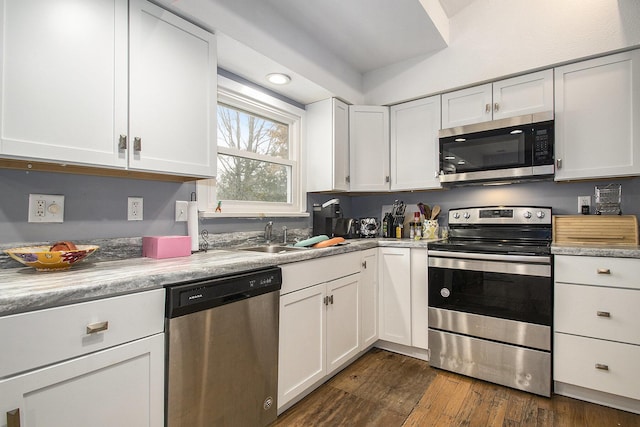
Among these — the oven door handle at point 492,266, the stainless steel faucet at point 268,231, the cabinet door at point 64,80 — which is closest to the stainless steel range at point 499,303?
the oven door handle at point 492,266

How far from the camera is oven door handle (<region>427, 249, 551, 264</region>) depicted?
1.97 m

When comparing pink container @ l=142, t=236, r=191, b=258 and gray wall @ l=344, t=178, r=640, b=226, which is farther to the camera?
gray wall @ l=344, t=178, r=640, b=226

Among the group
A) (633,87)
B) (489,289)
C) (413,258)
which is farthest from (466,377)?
(633,87)

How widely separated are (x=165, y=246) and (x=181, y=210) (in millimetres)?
328

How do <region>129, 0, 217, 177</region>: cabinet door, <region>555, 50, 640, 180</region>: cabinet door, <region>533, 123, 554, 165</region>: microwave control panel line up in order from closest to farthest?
<region>129, 0, 217, 177</region>: cabinet door < <region>555, 50, 640, 180</region>: cabinet door < <region>533, 123, 554, 165</region>: microwave control panel

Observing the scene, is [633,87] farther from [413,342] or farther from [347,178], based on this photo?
[413,342]

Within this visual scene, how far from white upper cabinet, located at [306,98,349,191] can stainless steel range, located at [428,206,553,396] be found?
0.98m

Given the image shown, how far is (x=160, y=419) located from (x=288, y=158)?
6.81 feet

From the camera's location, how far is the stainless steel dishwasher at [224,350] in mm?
1227

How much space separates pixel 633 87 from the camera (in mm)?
2006

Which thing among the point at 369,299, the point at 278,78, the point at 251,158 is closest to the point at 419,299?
the point at 369,299

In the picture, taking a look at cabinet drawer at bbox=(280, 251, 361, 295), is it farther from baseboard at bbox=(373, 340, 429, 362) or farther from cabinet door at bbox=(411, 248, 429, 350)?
baseboard at bbox=(373, 340, 429, 362)

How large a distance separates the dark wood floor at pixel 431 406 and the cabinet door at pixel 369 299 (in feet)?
0.94

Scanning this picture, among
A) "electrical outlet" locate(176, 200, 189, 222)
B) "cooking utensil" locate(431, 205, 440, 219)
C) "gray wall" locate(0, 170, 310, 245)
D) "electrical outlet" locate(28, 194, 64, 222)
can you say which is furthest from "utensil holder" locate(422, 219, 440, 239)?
"electrical outlet" locate(28, 194, 64, 222)
